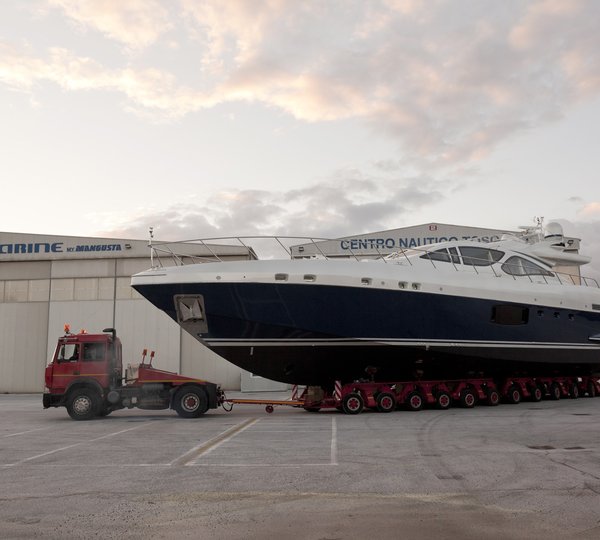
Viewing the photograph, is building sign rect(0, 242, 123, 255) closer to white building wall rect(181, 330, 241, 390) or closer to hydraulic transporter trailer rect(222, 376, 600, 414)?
white building wall rect(181, 330, 241, 390)

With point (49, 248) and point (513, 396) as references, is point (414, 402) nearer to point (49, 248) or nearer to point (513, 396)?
point (513, 396)

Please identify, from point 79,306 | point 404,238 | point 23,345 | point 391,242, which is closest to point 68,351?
point 79,306

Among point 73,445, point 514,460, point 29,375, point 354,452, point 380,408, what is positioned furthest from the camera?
point 29,375

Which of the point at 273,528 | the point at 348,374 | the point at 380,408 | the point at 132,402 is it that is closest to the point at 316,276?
the point at 348,374

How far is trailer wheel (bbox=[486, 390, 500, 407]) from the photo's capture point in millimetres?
15857

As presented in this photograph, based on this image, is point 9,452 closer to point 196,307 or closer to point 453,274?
point 196,307

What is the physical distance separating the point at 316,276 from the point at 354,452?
237 inches

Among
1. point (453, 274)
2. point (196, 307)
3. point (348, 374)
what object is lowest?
point (348, 374)

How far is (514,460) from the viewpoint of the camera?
7.43 m

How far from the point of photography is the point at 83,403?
14125 mm

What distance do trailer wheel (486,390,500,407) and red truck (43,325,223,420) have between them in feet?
25.9

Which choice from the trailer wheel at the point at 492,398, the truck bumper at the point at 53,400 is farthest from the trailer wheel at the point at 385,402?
the truck bumper at the point at 53,400

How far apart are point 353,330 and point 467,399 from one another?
14.1 feet

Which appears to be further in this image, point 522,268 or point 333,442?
point 522,268
